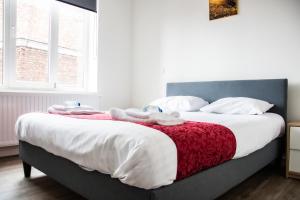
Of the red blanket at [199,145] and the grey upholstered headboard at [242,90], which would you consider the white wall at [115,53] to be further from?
the red blanket at [199,145]

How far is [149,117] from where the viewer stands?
153cm

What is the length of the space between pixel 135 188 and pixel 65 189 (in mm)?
1108

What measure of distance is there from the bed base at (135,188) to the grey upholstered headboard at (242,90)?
765mm

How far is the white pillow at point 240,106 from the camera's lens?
2477 millimetres

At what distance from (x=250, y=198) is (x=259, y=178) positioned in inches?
22.5

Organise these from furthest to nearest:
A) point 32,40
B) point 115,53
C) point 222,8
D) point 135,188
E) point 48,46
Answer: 1. point 115,53
2. point 48,46
3. point 32,40
4. point 222,8
5. point 135,188

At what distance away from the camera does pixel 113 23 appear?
Answer: 4.08m

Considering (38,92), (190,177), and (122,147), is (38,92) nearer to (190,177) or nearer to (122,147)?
(122,147)

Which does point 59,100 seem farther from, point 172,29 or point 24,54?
point 172,29

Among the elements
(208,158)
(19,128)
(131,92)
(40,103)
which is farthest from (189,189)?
(131,92)

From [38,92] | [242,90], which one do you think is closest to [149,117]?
[242,90]

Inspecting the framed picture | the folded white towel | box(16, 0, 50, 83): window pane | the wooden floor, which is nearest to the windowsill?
box(16, 0, 50, 83): window pane

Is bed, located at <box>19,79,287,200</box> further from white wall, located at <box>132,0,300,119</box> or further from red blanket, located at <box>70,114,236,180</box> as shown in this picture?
white wall, located at <box>132,0,300,119</box>

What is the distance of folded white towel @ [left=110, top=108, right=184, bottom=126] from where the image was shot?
1491 mm
